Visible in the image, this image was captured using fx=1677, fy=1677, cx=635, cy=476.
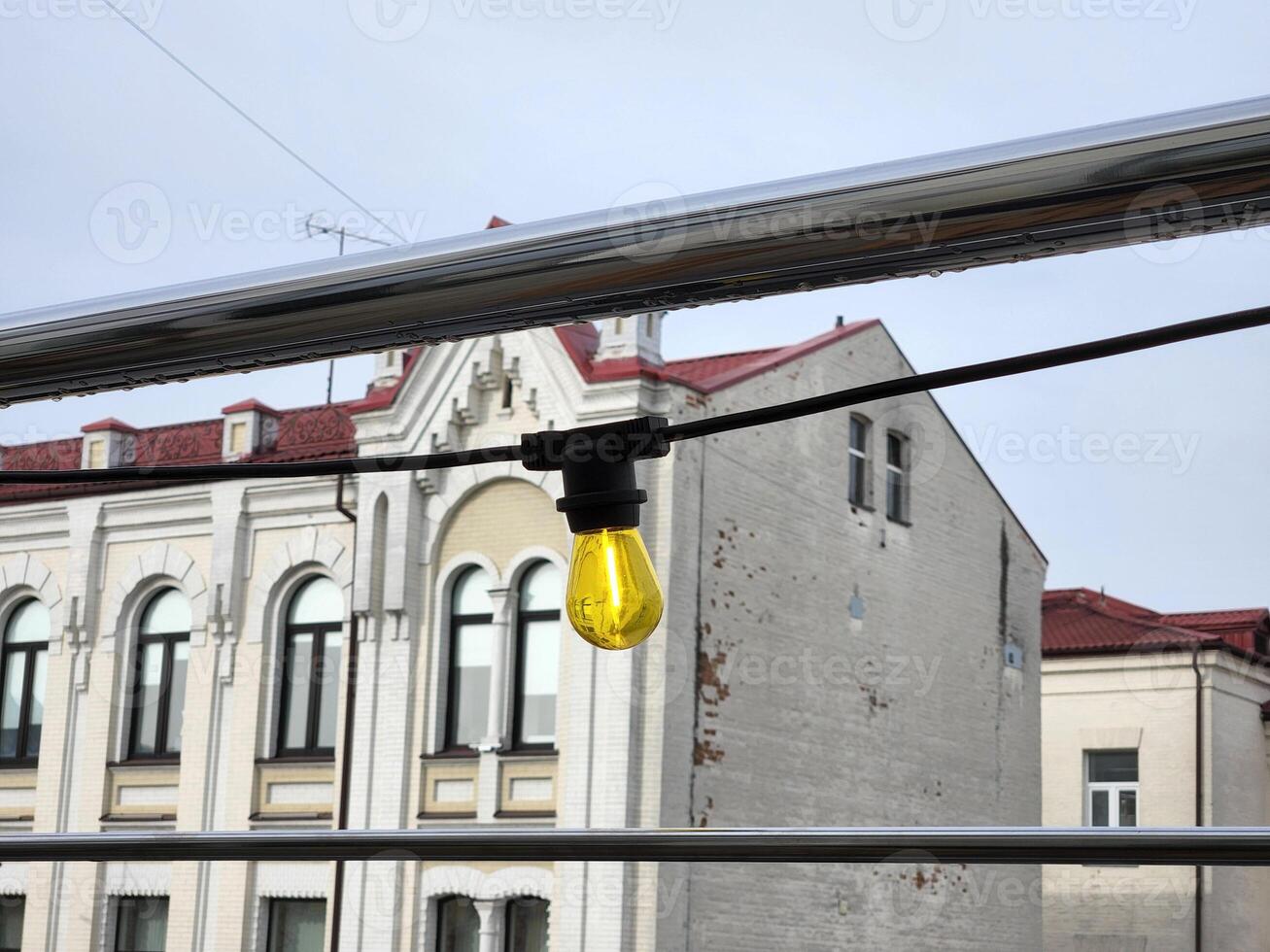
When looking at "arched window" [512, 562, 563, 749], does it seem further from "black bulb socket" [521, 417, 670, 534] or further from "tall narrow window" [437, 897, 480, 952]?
"black bulb socket" [521, 417, 670, 534]

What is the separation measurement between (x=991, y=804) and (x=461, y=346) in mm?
10075

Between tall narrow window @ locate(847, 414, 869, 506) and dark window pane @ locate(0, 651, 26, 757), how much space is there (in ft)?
37.9

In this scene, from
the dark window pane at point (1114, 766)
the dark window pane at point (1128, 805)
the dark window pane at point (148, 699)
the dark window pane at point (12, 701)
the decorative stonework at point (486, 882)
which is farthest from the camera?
the dark window pane at point (1114, 766)

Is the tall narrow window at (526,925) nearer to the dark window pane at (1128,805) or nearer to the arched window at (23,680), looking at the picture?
the arched window at (23,680)

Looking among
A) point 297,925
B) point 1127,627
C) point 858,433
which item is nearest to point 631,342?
point 858,433

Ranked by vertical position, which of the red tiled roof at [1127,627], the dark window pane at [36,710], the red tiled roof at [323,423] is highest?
the red tiled roof at [323,423]

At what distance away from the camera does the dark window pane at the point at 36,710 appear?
22.7 metres

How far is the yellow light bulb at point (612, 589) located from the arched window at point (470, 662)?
17.0 m

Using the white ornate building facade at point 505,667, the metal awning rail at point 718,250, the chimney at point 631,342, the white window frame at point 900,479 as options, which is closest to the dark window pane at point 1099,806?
the white ornate building facade at point 505,667

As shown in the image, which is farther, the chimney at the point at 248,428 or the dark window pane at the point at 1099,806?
the dark window pane at the point at 1099,806

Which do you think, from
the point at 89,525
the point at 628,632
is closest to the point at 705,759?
the point at 89,525

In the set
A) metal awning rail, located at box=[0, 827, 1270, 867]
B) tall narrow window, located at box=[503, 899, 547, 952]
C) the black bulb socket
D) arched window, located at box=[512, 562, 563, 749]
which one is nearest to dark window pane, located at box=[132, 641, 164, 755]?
arched window, located at box=[512, 562, 563, 749]

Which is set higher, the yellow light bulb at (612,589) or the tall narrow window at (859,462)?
the tall narrow window at (859,462)

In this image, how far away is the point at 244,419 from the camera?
21.4m
